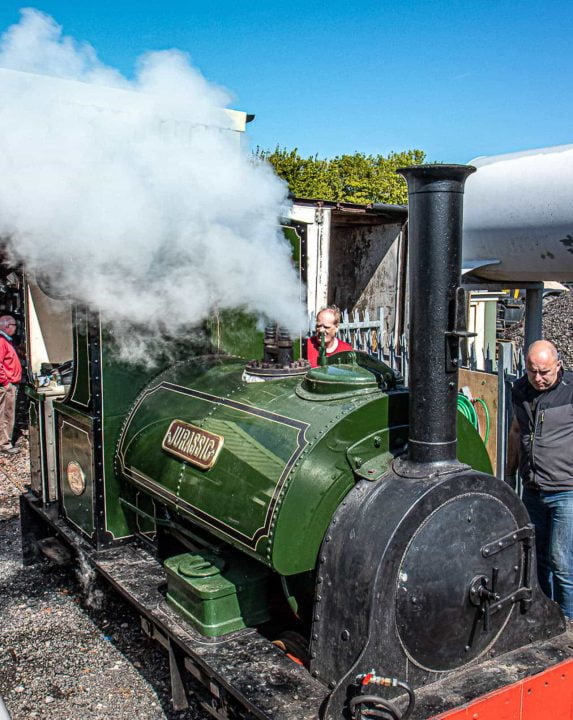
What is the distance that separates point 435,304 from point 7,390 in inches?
292

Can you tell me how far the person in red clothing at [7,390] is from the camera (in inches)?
339

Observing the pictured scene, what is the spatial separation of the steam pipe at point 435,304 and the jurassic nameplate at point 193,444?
983 millimetres

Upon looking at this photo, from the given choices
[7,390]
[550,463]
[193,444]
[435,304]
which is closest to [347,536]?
[435,304]

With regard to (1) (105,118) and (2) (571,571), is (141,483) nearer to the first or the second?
(1) (105,118)

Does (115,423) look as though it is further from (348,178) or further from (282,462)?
(348,178)

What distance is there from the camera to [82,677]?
365cm

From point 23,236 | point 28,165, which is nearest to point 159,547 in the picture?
point 23,236

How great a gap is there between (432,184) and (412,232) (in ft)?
0.59

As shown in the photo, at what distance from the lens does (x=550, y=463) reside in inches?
143

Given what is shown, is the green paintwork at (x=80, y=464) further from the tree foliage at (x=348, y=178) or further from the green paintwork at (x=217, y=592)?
the tree foliage at (x=348, y=178)

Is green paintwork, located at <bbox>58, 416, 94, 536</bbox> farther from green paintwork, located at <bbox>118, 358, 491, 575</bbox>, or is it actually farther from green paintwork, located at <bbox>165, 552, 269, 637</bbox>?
green paintwork, located at <bbox>165, 552, 269, 637</bbox>

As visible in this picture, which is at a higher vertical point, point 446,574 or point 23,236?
point 23,236

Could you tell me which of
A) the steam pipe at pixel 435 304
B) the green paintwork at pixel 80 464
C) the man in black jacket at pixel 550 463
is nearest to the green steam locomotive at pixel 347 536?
the steam pipe at pixel 435 304

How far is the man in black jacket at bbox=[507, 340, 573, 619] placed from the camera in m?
3.59
